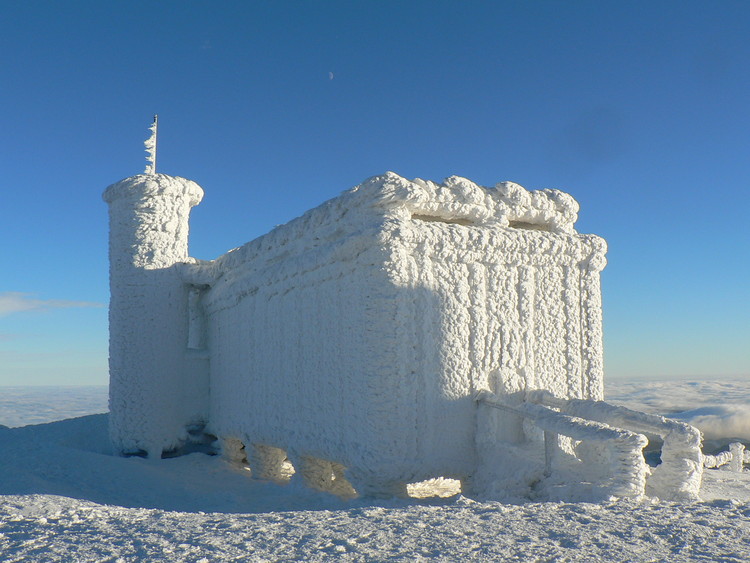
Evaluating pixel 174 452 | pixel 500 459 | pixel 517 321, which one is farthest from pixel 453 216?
pixel 174 452

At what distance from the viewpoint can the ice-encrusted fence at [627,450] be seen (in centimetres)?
398

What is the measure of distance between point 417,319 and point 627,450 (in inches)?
70.4

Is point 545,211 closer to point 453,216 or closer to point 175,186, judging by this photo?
point 453,216

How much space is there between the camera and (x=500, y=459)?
195 inches

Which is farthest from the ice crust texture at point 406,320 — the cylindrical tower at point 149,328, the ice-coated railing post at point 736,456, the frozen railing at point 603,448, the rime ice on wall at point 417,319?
the ice-coated railing post at point 736,456

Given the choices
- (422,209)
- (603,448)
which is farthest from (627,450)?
(422,209)

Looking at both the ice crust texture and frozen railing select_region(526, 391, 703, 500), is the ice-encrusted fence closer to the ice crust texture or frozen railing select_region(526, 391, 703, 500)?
frozen railing select_region(526, 391, 703, 500)

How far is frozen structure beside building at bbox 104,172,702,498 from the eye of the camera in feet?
15.5

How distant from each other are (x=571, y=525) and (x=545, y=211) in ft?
12.0

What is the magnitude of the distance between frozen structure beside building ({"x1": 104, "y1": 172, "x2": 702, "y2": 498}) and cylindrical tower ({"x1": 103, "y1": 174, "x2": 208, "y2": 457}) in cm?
163

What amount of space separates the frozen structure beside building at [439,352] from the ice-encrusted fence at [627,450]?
0.04 feet

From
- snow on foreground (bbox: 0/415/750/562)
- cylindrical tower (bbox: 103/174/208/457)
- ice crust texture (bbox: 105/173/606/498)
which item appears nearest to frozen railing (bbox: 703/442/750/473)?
ice crust texture (bbox: 105/173/606/498)

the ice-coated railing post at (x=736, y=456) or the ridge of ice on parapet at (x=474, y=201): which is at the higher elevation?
the ridge of ice on parapet at (x=474, y=201)

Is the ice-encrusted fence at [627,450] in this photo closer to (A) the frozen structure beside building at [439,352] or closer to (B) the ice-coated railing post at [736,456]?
(A) the frozen structure beside building at [439,352]
